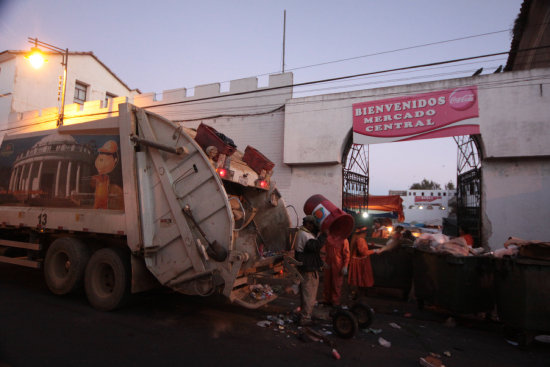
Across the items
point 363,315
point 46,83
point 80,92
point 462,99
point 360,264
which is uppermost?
point 46,83

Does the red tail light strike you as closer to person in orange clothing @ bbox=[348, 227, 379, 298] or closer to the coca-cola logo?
person in orange clothing @ bbox=[348, 227, 379, 298]

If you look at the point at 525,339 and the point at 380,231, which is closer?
the point at 525,339

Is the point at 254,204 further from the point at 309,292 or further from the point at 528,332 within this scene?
the point at 528,332

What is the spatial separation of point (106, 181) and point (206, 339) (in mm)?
2849

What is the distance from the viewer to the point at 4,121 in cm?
1619

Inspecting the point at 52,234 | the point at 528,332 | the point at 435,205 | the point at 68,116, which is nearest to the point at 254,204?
the point at 52,234

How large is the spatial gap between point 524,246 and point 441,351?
195cm

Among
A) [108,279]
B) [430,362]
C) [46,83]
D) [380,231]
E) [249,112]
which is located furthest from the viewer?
[46,83]

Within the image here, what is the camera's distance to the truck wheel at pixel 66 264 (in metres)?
4.97

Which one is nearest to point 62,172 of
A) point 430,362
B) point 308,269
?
point 308,269

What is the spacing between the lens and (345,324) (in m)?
3.98

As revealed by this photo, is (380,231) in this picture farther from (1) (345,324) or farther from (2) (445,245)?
(1) (345,324)

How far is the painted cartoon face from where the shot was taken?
16.1ft

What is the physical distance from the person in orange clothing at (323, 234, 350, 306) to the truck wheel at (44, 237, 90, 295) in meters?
3.95
